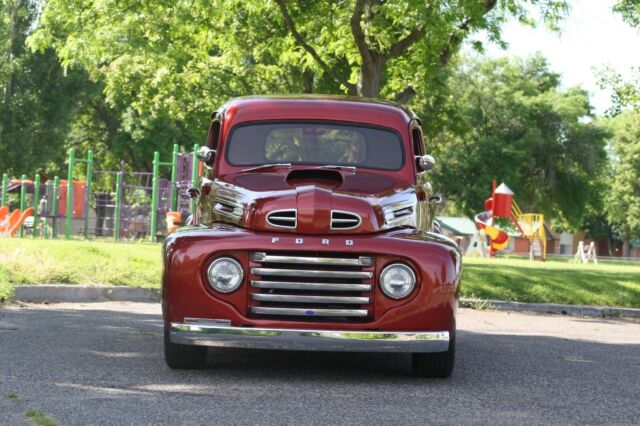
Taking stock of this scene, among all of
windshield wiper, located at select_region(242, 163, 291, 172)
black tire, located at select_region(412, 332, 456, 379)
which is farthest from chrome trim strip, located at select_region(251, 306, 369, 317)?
windshield wiper, located at select_region(242, 163, 291, 172)

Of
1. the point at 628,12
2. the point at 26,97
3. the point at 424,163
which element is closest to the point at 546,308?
the point at 424,163

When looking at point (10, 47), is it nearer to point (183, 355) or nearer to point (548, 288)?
point (548, 288)

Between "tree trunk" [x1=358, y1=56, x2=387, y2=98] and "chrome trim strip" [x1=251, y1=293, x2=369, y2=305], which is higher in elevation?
"tree trunk" [x1=358, y1=56, x2=387, y2=98]

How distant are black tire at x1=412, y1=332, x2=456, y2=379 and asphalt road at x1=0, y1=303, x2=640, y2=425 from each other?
84mm

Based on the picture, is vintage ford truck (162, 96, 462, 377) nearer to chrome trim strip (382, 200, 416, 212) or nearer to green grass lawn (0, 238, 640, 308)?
chrome trim strip (382, 200, 416, 212)

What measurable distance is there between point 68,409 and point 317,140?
3.49m

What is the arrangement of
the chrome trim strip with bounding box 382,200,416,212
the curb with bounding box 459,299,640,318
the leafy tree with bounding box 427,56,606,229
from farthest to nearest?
the leafy tree with bounding box 427,56,606,229
the curb with bounding box 459,299,640,318
the chrome trim strip with bounding box 382,200,416,212

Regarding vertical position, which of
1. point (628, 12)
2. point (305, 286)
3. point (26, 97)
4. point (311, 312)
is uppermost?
point (26, 97)

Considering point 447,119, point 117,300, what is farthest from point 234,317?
point 447,119

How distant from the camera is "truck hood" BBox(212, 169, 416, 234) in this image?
285 inches

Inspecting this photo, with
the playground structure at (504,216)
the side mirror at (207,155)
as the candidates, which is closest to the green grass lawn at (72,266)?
the side mirror at (207,155)

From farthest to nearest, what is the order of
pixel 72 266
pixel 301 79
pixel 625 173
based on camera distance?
pixel 625 173 < pixel 301 79 < pixel 72 266

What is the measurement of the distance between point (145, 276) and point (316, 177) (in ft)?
25.1

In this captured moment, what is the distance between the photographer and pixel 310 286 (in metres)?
7.02
